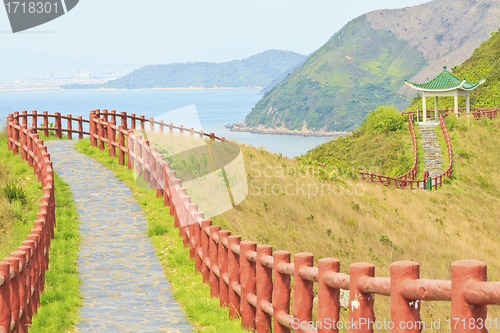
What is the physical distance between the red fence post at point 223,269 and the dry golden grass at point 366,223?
239 centimetres

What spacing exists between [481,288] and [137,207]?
1012 cm

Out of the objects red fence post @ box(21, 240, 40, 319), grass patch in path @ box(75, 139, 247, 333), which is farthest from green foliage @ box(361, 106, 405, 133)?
red fence post @ box(21, 240, 40, 319)

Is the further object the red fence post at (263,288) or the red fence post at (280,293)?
the red fence post at (263,288)

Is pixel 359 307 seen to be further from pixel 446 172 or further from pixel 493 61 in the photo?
pixel 493 61

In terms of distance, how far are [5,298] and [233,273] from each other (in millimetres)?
2661

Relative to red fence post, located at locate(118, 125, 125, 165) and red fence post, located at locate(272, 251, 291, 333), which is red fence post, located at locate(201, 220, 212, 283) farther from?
red fence post, located at locate(118, 125, 125, 165)

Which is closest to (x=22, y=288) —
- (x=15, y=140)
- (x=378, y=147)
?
(x=15, y=140)

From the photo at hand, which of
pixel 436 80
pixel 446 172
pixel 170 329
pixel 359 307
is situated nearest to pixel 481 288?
pixel 359 307

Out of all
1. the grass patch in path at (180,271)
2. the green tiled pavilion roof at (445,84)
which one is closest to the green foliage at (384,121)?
the green tiled pavilion roof at (445,84)

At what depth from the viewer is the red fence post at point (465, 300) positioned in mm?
2922

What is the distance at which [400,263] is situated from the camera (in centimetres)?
348

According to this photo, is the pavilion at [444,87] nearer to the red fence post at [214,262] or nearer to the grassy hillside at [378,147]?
the grassy hillside at [378,147]

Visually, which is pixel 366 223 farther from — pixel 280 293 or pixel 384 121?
pixel 384 121

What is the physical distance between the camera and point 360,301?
390 cm
